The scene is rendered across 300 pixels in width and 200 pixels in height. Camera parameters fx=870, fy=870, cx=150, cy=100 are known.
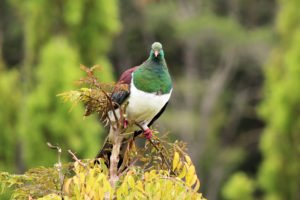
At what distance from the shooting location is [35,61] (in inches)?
497

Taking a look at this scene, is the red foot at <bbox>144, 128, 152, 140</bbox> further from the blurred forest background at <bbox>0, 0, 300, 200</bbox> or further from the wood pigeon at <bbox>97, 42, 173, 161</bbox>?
the blurred forest background at <bbox>0, 0, 300, 200</bbox>

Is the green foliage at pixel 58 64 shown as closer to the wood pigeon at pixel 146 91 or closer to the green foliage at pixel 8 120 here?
the green foliage at pixel 8 120

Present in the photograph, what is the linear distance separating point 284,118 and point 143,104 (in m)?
9.23

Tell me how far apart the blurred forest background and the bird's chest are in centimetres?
728

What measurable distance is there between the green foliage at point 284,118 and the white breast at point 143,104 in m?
8.71

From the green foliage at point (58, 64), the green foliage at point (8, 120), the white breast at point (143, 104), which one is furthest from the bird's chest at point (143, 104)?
the green foliage at point (8, 120)

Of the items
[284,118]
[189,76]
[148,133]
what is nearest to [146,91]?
[148,133]

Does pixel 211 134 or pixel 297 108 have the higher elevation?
pixel 211 134

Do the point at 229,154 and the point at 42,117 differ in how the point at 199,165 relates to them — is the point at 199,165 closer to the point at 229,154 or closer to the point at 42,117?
the point at 229,154

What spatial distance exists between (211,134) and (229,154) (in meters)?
0.76

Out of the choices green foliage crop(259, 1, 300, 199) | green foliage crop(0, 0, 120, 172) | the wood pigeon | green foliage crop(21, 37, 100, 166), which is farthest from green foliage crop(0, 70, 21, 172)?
the wood pigeon

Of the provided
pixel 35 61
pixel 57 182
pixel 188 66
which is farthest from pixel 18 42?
pixel 57 182

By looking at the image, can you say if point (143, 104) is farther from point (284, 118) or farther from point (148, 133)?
point (284, 118)

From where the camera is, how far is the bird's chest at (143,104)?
4.34m
